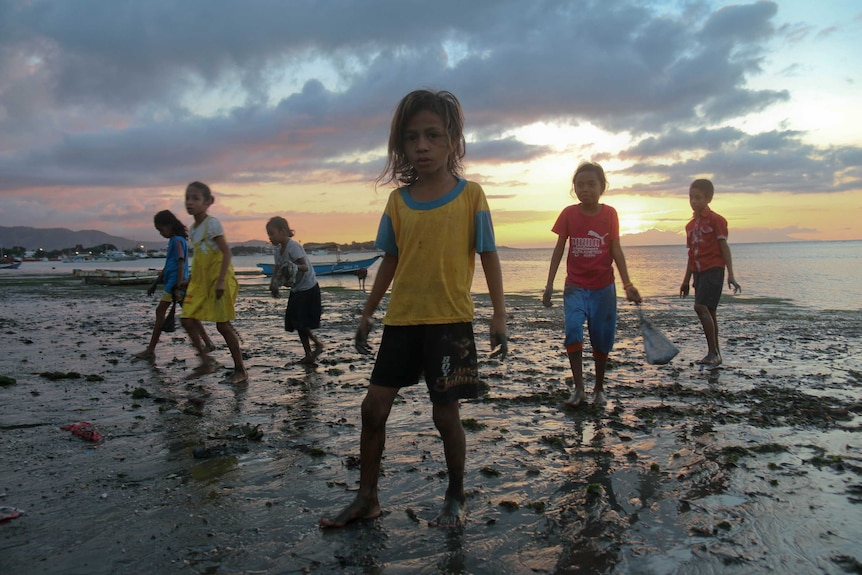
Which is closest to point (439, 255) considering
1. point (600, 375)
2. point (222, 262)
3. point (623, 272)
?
point (623, 272)

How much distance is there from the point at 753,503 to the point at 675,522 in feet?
1.81

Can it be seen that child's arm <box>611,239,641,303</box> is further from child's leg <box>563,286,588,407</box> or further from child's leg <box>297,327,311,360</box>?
child's leg <box>297,327,311,360</box>

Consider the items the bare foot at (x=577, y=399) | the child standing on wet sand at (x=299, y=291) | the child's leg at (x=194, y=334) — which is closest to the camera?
the bare foot at (x=577, y=399)

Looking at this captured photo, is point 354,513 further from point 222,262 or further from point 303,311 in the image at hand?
point 303,311

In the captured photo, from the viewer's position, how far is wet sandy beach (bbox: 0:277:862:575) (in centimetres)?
254

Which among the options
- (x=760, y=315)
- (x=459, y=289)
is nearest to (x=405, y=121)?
(x=459, y=289)

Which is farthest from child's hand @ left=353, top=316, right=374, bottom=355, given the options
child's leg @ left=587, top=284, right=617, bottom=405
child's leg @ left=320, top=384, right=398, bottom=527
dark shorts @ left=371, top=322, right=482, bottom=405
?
child's leg @ left=587, top=284, right=617, bottom=405

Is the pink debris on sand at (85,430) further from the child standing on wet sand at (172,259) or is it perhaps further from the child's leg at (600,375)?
the child's leg at (600,375)

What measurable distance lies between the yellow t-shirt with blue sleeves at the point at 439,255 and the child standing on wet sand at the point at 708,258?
541 centimetres

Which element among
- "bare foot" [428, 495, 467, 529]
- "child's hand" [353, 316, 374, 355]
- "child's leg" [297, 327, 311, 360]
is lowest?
"bare foot" [428, 495, 467, 529]

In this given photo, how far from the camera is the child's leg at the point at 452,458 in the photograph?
9.42ft

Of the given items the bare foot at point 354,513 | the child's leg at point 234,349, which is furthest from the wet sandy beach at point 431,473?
the child's leg at point 234,349

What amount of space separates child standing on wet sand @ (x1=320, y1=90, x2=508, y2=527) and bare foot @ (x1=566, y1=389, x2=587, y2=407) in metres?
2.45

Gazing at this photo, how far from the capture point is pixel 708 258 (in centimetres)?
751
